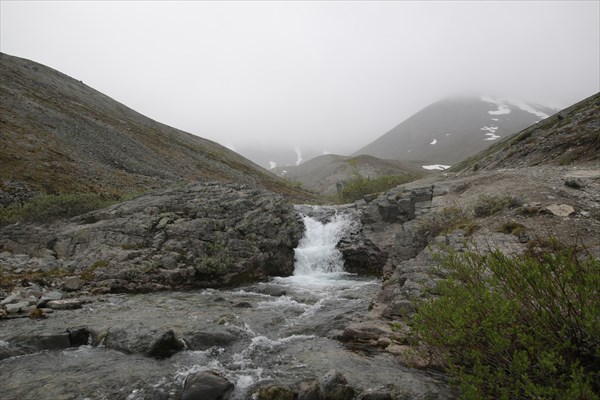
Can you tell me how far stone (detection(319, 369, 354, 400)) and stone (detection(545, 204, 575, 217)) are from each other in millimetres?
12366

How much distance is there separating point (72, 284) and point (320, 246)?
58.7ft

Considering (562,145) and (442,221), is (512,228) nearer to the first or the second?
(442,221)

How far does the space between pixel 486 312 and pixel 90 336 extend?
37.7 feet

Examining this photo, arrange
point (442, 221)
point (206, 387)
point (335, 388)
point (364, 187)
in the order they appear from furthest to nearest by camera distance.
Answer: point (364, 187), point (442, 221), point (206, 387), point (335, 388)

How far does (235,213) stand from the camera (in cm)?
2462

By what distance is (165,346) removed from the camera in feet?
33.8

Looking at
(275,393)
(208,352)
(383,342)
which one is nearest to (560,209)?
(383,342)

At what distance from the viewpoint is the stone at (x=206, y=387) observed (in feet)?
25.5

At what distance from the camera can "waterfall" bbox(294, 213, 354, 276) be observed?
1034 inches

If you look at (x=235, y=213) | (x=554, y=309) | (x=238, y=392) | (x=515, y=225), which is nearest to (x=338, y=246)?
(x=235, y=213)

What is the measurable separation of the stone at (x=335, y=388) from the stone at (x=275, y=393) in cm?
70

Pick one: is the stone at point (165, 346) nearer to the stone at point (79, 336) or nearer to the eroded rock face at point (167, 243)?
the stone at point (79, 336)

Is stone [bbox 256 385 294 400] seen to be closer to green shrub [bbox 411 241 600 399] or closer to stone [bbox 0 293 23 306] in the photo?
green shrub [bbox 411 241 600 399]

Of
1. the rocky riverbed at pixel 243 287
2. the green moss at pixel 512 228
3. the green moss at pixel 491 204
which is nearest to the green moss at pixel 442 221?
the rocky riverbed at pixel 243 287
